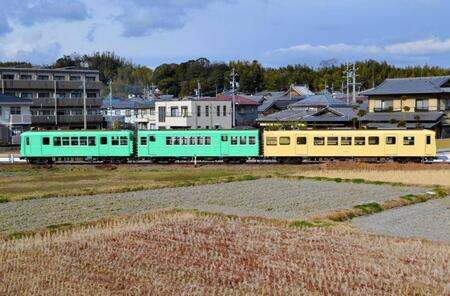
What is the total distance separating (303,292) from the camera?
9.54 m

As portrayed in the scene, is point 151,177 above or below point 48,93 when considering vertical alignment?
below

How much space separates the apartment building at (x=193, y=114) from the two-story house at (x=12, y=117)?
1203 centimetres

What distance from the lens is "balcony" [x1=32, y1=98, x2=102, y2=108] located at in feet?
193

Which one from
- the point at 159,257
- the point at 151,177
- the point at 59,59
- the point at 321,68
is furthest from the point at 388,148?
the point at 59,59

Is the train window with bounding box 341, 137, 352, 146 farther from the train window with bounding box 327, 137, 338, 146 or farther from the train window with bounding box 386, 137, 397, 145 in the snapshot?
the train window with bounding box 386, 137, 397, 145

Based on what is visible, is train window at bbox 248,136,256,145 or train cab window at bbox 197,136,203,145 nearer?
train window at bbox 248,136,256,145

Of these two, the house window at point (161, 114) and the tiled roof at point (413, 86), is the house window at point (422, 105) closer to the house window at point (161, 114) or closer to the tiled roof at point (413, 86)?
the tiled roof at point (413, 86)

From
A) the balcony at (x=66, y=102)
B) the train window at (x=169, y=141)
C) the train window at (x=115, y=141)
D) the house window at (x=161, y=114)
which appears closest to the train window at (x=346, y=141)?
the train window at (x=169, y=141)

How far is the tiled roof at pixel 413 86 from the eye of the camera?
5103 cm

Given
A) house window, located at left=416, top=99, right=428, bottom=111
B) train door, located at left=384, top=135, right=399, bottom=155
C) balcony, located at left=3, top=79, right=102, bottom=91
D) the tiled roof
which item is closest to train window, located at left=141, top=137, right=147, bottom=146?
train door, located at left=384, top=135, right=399, bottom=155

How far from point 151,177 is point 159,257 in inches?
686

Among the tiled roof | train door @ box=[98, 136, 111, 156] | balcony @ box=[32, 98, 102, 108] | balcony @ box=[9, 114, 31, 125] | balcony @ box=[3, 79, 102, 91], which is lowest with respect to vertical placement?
train door @ box=[98, 136, 111, 156]

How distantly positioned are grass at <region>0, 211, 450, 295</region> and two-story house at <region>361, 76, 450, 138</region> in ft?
122

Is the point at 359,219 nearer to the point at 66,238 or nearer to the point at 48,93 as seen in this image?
the point at 66,238
